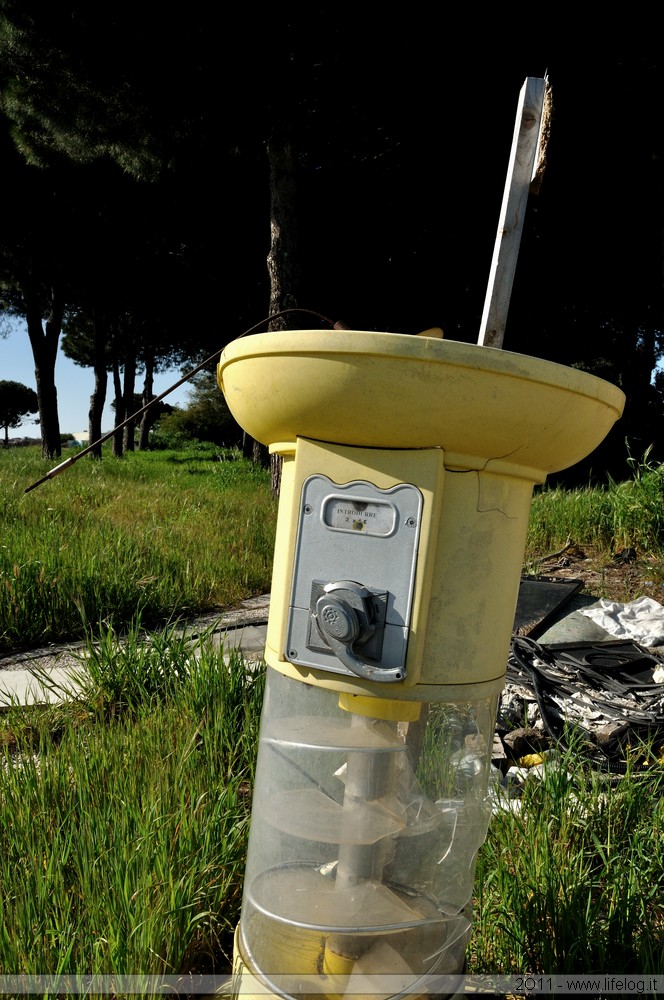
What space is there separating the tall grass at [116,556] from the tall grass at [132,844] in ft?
2.45

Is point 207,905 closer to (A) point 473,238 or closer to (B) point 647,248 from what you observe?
(A) point 473,238

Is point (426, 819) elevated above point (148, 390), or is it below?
below

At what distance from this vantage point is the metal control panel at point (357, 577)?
1138 mm

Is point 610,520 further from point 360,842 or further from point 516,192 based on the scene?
point 360,842

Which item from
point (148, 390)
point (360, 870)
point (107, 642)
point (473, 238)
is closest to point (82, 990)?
Answer: point (360, 870)

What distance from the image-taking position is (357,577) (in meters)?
1.17

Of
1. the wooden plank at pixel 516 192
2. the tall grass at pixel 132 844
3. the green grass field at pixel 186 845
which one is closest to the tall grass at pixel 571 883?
the green grass field at pixel 186 845

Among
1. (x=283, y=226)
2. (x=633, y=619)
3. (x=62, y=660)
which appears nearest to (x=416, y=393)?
(x=62, y=660)

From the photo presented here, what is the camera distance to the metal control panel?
1.14 m

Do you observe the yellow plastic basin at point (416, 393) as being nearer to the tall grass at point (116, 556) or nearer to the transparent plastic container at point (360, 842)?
the transparent plastic container at point (360, 842)

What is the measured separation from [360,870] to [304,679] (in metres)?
0.35

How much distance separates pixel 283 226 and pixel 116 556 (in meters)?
3.74

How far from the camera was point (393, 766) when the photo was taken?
131 centimetres

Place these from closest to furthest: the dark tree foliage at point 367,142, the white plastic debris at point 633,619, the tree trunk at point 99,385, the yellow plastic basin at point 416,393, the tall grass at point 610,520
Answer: the yellow plastic basin at point 416,393 < the white plastic debris at point 633,619 < the tall grass at point 610,520 < the dark tree foliage at point 367,142 < the tree trunk at point 99,385
